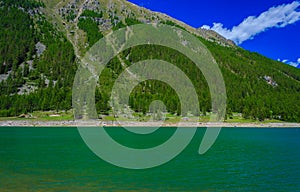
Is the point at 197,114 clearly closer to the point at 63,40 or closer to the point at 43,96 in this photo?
the point at 43,96

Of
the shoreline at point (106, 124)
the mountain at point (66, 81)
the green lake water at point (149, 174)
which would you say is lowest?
the green lake water at point (149, 174)

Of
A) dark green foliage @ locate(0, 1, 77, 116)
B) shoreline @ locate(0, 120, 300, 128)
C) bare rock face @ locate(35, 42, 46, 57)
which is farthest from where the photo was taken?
bare rock face @ locate(35, 42, 46, 57)

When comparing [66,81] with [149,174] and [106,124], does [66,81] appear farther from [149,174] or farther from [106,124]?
[149,174]

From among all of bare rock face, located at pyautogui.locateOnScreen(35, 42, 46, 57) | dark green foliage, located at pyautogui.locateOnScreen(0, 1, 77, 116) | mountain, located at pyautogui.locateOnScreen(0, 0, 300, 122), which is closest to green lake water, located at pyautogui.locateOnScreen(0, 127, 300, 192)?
dark green foliage, located at pyautogui.locateOnScreen(0, 1, 77, 116)

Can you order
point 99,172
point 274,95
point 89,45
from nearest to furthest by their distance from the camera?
point 99,172
point 274,95
point 89,45

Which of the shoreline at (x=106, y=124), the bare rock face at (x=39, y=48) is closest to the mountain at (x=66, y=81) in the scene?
the bare rock face at (x=39, y=48)

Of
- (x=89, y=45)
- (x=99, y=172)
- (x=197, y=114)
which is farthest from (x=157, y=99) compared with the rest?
(x=99, y=172)

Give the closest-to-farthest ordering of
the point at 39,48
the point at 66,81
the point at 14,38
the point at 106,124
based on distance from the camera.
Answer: the point at 106,124, the point at 66,81, the point at 39,48, the point at 14,38

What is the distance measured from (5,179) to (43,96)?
101842mm

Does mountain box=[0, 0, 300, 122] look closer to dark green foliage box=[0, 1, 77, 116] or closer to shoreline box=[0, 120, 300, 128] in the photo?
dark green foliage box=[0, 1, 77, 116]

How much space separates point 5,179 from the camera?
23969 mm

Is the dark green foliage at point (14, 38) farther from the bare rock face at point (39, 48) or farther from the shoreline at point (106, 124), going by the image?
the shoreline at point (106, 124)

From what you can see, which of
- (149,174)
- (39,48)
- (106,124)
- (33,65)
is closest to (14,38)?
(39,48)

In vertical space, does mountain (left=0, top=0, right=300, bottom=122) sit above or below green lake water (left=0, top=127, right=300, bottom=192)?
above
